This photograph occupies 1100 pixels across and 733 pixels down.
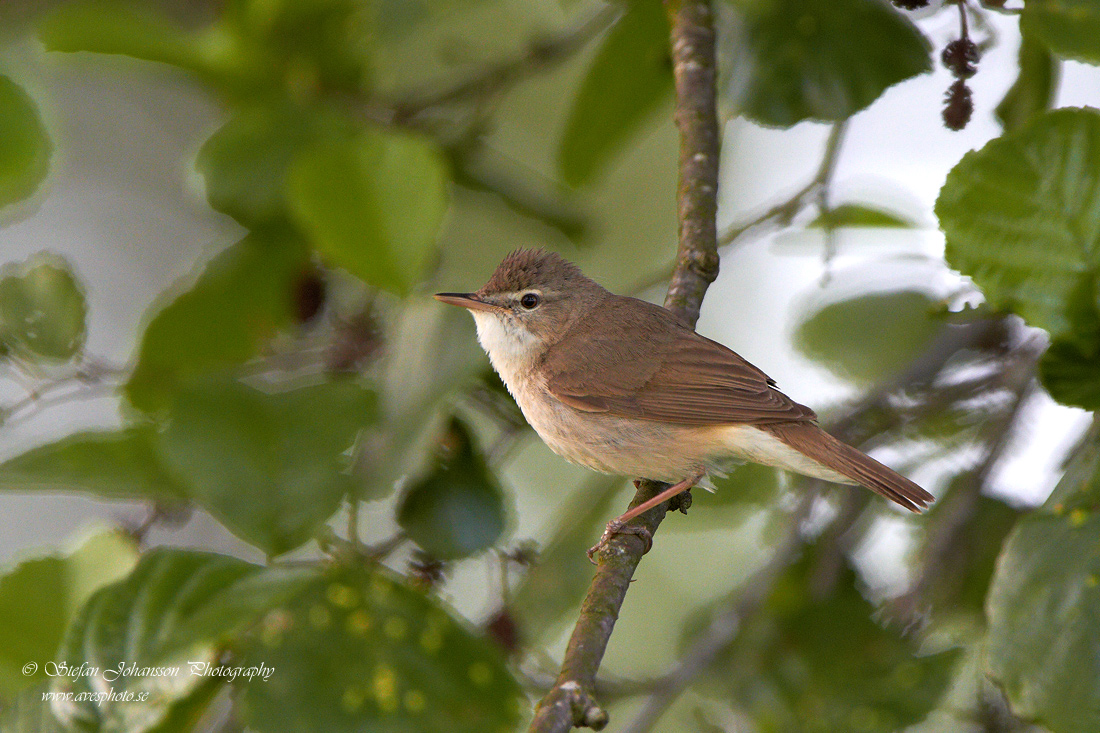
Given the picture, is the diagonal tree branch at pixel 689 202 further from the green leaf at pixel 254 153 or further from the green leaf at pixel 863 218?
the green leaf at pixel 254 153

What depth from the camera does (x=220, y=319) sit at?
3.54 m

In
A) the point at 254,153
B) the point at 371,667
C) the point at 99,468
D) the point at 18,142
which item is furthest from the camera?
the point at 254,153

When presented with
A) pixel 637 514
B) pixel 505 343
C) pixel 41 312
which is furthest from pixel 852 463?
pixel 41 312

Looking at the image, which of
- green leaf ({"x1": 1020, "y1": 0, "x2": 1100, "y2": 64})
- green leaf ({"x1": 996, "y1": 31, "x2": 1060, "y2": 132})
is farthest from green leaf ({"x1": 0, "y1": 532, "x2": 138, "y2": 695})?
green leaf ({"x1": 996, "y1": 31, "x2": 1060, "y2": 132})

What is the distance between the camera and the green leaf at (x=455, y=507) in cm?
292

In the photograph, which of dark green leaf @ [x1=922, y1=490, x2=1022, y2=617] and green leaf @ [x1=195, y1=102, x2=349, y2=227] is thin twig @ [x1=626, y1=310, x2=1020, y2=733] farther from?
green leaf @ [x1=195, y1=102, x2=349, y2=227]

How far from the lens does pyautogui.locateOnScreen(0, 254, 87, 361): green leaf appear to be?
295cm

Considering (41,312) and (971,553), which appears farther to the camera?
(971,553)

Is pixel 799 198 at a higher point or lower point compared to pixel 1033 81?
lower

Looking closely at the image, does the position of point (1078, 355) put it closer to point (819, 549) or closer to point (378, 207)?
point (819, 549)

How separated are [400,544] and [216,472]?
2.11 ft

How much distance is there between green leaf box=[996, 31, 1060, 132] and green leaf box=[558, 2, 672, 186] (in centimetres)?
115

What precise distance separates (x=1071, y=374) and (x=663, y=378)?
1314mm

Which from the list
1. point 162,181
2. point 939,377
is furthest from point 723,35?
point 162,181
